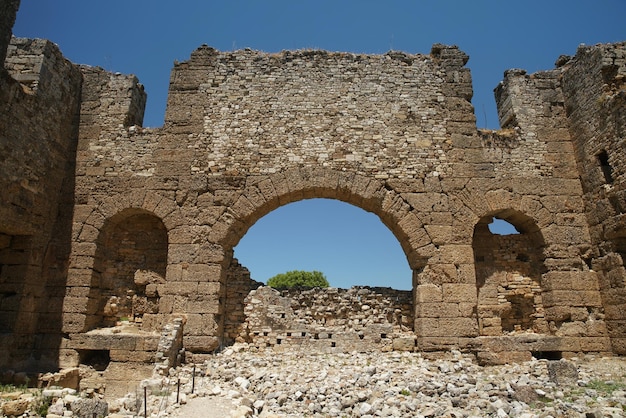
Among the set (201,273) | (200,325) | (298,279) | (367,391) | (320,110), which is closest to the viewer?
(367,391)

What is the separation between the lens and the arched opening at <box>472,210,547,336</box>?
909cm

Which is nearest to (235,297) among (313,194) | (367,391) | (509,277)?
(313,194)

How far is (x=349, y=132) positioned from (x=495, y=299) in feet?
15.6

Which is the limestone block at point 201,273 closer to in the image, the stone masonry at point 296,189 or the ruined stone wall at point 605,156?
the stone masonry at point 296,189

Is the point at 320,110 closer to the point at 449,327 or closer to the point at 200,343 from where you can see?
the point at 449,327

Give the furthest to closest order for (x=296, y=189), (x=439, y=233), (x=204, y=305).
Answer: (x=296, y=189), (x=439, y=233), (x=204, y=305)

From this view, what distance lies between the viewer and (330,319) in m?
9.88

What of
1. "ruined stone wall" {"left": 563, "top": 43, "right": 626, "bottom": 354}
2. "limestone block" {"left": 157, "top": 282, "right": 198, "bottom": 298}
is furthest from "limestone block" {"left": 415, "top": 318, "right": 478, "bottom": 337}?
"limestone block" {"left": 157, "top": 282, "right": 198, "bottom": 298}

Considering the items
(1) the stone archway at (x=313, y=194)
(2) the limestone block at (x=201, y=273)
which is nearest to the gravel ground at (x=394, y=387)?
(2) the limestone block at (x=201, y=273)

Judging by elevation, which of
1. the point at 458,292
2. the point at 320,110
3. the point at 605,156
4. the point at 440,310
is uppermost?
the point at 320,110

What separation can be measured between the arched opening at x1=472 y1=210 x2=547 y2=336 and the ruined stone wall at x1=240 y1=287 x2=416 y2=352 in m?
1.60

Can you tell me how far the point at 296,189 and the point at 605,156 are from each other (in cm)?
645

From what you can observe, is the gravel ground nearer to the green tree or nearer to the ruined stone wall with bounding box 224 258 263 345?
the ruined stone wall with bounding box 224 258 263 345

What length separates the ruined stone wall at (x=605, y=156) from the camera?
8.42m
